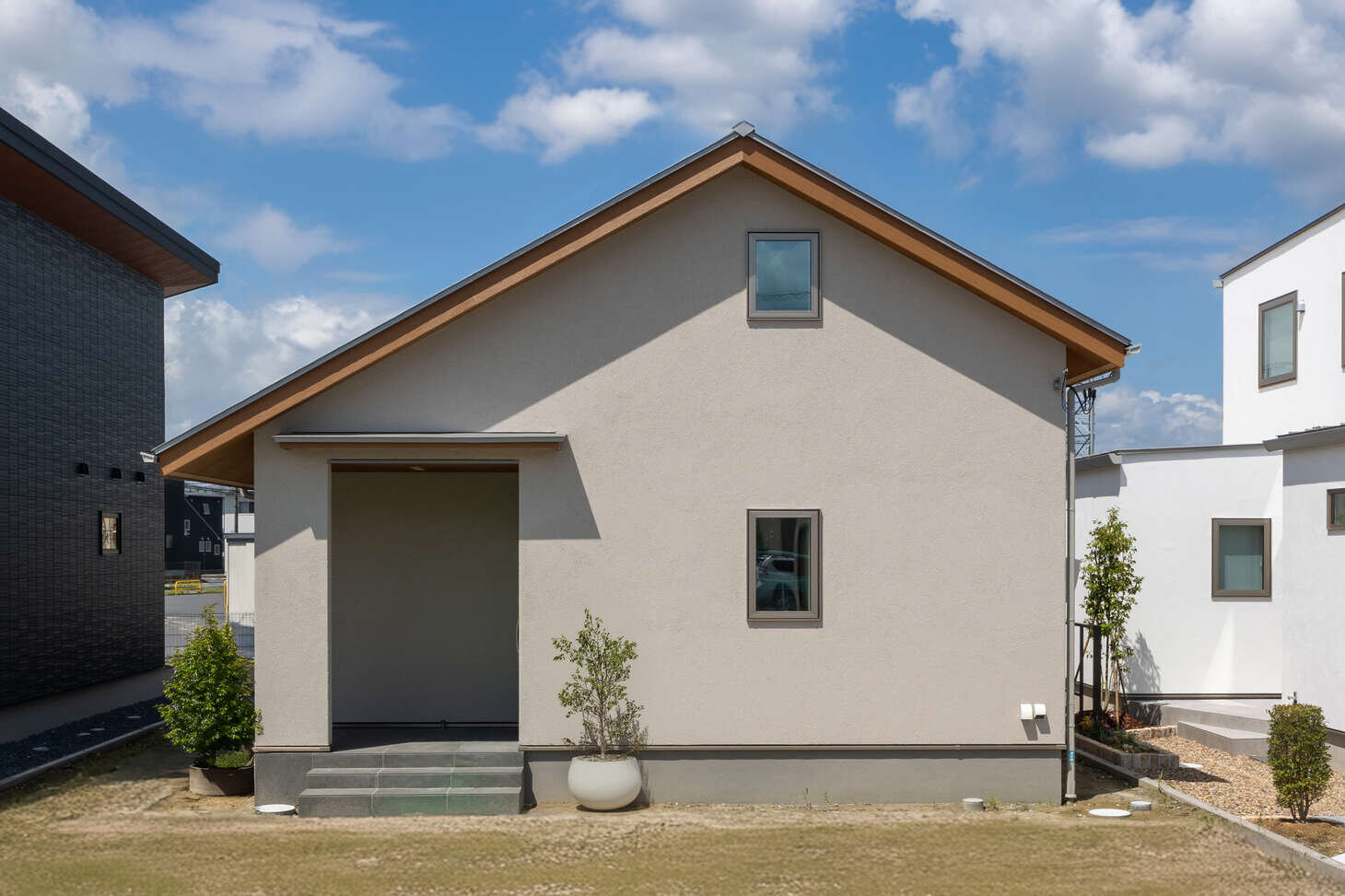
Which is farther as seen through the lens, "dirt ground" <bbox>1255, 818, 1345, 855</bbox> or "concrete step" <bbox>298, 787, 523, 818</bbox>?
"concrete step" <bbox>298, 787, 523, 818</bbox>

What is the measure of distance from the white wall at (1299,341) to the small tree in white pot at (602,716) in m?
12.2

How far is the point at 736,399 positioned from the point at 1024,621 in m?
3.79

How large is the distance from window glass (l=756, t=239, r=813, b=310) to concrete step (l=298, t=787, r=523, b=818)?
18.6ft

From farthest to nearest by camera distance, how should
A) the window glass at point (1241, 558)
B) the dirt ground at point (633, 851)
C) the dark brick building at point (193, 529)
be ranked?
1. the dark brick building at point (193, 529)
2. the window glass at point (1241, 558)
3. the dirt ground at point (633, 851)

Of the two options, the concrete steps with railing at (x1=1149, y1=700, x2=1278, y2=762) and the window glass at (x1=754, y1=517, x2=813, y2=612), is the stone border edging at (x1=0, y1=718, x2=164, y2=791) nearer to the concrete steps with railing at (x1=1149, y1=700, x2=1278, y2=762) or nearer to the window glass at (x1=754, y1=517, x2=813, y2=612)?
the window glass at (x1=754, y1=517, x2=813, y2=612)

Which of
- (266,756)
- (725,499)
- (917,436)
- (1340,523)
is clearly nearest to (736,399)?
(725,499)

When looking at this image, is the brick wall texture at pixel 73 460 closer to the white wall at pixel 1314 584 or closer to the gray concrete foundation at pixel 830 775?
the gray concrete foundation at pixel 830 775

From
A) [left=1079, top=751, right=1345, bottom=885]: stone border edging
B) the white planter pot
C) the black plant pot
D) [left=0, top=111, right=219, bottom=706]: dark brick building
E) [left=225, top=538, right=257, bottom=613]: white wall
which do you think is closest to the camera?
[left=1079, top=751, right=1345, bottom=885]: stone border edging

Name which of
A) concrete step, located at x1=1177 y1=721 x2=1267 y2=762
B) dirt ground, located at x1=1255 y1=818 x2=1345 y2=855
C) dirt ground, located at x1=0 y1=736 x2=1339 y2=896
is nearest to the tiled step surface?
dirt ground, located at x1=0 y1=736 x2=1339 y2=896

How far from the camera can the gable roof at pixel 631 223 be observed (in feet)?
37.0

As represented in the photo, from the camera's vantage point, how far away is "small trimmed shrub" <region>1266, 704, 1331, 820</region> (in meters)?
10.4

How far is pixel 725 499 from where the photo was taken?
1166 cm

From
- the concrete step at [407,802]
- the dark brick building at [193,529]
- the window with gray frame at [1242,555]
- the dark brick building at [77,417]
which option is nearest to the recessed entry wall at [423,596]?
the concrete step at [407,802]

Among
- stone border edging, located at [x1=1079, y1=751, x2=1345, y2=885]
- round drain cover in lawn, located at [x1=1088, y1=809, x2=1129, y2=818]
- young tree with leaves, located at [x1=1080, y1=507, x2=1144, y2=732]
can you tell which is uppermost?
young tree with leaves, located at [x1=1080, y1=507, x2=1144, y2=732]
